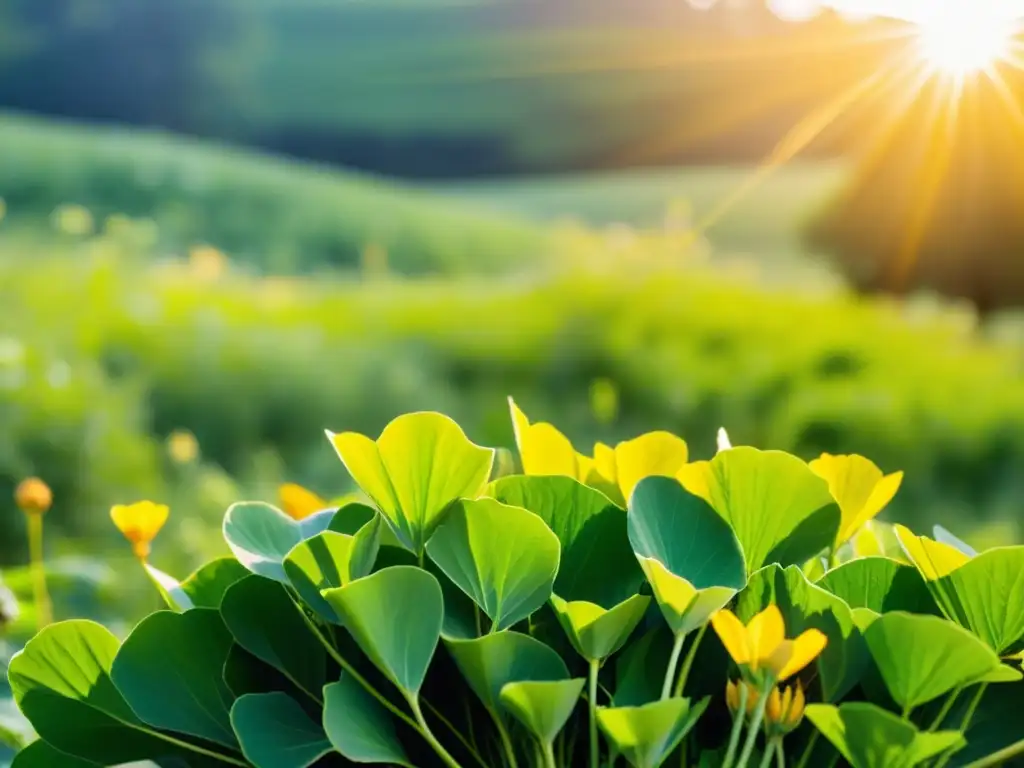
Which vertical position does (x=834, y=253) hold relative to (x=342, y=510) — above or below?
above

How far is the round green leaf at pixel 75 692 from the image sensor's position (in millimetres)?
347

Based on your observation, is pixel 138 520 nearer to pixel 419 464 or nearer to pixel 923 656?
pixel 419 464

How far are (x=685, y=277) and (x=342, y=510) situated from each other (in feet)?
12.1

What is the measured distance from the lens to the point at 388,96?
406 inches

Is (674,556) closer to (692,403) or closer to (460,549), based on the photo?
(460,549)

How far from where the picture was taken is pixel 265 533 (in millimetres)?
387

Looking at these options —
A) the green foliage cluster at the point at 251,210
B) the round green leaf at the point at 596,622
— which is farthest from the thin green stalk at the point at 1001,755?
the green foliage cluster at the point at 251,210

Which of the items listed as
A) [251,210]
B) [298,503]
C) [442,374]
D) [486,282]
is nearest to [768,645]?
[298,503]

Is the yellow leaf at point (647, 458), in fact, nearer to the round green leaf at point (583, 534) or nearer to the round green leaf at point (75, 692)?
the round green leaf at point (583, 534)

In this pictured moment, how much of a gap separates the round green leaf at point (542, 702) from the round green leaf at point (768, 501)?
3.7 inches

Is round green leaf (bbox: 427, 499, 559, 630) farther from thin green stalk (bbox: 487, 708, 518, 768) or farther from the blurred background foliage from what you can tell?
the blurred background foliage

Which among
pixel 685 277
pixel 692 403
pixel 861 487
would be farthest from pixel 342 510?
pixel 685 277

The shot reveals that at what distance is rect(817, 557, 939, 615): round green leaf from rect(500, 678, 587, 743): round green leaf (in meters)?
0.12

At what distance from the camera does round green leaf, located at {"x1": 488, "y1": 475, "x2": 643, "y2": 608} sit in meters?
0.35
